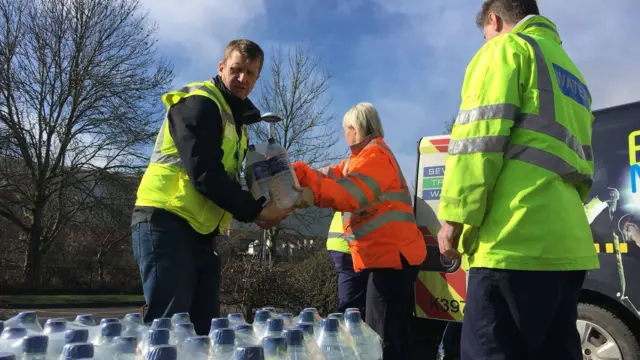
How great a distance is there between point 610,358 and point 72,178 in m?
18.0

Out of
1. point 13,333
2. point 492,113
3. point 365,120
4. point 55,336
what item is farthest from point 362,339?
point 365,120

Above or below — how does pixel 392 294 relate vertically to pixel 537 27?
below

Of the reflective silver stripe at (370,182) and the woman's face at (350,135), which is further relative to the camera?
the woman's face at (350,135)

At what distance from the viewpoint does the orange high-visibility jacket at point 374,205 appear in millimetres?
3156

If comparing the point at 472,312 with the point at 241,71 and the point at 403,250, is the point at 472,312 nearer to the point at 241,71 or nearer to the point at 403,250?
the point at 403,250

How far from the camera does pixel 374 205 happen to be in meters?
3.41

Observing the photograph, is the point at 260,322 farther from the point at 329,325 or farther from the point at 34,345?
the point at 34,345

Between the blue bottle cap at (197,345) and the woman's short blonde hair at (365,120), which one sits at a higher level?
the woman's short blonde hair at (365,120)

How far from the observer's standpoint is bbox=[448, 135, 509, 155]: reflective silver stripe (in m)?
2.01

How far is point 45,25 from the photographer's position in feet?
57.0

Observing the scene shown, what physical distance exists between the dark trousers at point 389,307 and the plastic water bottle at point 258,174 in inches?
36.9

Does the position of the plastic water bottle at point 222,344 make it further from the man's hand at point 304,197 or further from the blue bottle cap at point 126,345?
the man's hand at point 304,197

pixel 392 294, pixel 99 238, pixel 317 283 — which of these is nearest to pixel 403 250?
pixel 392 294

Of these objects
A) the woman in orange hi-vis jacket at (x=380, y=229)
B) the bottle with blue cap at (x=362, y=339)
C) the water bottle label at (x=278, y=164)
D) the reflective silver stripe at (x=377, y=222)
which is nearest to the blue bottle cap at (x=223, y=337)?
the bottle with blue cap at (x=362, y=339)
